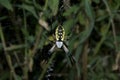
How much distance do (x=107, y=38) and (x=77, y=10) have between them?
25cm

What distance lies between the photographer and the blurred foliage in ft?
3.51

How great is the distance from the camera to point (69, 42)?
3.38 feet

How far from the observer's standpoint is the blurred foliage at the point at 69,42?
107cm

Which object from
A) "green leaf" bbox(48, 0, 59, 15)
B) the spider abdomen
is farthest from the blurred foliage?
the spider abdomen

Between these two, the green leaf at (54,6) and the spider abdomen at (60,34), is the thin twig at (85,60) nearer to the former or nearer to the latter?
the green leaf at (54,6)

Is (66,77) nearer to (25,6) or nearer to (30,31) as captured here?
(30,31)

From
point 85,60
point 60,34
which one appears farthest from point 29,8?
point 60,34

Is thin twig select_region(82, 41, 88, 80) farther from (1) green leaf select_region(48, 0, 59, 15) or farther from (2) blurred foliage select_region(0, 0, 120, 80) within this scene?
(1) green leaf select_region(48, 0, 59, 15)

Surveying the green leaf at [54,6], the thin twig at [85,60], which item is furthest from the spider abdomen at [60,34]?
the thin twig at [85,60]

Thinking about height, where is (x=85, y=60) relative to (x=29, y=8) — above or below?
below

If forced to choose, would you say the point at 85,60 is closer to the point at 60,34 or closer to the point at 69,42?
the point at 69,42

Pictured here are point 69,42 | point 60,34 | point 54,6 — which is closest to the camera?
point 60,34

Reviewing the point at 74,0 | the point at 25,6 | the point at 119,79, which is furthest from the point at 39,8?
the point at 119,79

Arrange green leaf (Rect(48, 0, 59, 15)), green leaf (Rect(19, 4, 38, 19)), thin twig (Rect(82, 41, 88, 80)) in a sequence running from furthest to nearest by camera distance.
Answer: thin twig (Rect(82, 41, 88, 80)) < green leaf (Rect(19, 4, 38, 19)) < green leaf (Rect(48, 0, 59, 15))
